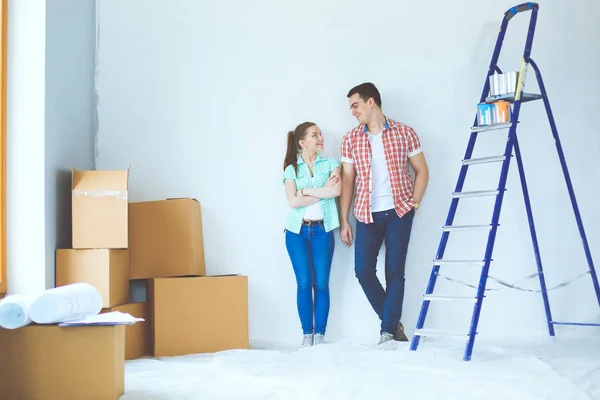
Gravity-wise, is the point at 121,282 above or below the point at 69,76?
below

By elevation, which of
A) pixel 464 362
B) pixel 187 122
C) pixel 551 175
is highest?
pixel 187 122

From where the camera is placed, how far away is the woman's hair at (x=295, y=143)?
14.4 feet

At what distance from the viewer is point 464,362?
339cm

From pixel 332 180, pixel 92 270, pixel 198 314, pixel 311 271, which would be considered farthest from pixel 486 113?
pixel 92 270

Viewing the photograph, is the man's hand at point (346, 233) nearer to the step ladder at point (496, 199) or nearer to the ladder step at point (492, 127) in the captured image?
the step ladder at point (496, 199)

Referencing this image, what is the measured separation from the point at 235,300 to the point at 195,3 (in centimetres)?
198

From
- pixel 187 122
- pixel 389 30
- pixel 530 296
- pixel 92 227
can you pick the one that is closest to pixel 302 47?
pixel 389 30

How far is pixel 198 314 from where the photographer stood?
3.97m

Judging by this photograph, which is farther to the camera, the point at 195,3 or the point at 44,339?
the point at 195,3

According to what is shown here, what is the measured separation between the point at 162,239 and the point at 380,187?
1347mm

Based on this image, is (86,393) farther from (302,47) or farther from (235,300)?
(302,47)

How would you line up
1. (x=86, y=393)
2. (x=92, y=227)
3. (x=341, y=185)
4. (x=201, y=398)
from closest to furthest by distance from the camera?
(x=86, y=393) → (x=201, y=398) → (x=92, y=227) → (x=341, y=185)

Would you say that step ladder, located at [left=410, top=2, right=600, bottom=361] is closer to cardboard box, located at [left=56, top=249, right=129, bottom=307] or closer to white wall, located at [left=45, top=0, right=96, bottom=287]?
cardboard box, located at [left=56, top=249, right=129, bottom=307]

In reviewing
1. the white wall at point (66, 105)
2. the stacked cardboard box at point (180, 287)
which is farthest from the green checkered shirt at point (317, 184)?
the white wall at point (66, 105)
